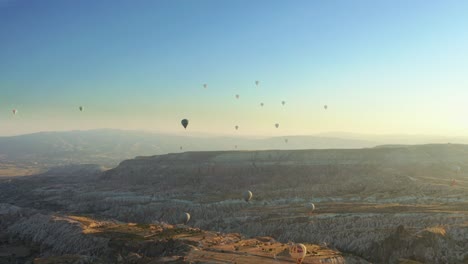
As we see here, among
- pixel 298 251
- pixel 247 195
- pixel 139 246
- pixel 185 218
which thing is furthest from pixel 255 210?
pixel 298 251

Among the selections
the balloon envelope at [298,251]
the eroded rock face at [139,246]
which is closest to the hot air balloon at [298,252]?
the balloon envelope at [298,251]

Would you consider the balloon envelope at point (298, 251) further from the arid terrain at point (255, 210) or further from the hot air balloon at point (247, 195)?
the hot air balloon at point (247, 195)

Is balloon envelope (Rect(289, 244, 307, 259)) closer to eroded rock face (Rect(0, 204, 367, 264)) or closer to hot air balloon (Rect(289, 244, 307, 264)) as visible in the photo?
hot air balloon (Rect(289, 244, 307, 264))

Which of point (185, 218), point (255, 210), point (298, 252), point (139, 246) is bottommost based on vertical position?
point (185, 218)

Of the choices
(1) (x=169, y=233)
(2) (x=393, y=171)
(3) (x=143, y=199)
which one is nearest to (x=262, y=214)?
(1) (x=169, y=233)

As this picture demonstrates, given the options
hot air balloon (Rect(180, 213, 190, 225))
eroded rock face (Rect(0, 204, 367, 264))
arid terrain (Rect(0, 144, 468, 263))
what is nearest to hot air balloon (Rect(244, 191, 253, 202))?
arid terrain (Rect(0, 144, 468, 263))

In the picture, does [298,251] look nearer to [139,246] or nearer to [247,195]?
[139,246]

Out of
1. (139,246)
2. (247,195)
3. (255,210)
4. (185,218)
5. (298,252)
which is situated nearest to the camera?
(298,252)

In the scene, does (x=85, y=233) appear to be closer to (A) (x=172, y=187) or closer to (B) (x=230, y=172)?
(A) (x=172, y=187)
